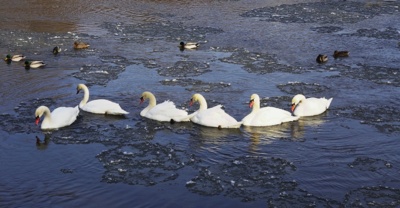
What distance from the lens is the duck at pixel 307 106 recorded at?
1417cm

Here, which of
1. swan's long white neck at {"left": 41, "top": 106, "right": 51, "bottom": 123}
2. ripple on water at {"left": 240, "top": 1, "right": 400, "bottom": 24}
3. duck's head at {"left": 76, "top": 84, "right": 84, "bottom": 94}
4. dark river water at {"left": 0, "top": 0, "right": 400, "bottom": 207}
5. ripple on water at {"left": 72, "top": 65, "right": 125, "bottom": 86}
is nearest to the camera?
dark river water at {"left": 0, "top": 0, "right": 400, "bottom": 207}

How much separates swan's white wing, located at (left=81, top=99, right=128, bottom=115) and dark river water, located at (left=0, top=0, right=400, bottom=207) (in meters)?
0.16

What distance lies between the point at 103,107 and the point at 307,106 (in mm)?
4557

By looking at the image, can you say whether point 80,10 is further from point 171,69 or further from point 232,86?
point 232,86

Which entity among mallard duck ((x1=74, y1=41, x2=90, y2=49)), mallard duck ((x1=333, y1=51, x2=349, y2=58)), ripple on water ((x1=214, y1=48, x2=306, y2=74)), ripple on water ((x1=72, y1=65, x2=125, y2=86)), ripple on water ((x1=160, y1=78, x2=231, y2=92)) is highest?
mallard duck ((x1=333, y1=51, x2=349, y2=58))

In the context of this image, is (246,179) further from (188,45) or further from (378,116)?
(188,45)

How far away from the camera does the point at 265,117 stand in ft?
44.1

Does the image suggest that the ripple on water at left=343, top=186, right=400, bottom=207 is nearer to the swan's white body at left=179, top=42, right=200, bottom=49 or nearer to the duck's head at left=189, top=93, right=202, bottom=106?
the duck's head at left=189, top=93, right=202, bottom=106

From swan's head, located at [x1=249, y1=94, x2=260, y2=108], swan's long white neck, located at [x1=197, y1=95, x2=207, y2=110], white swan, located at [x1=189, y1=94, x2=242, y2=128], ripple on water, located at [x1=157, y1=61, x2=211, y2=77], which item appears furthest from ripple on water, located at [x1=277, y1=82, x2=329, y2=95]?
white swan, located at [x1=189, y1=94, x2=242, y2=128]

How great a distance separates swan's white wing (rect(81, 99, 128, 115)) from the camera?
14.0 metres

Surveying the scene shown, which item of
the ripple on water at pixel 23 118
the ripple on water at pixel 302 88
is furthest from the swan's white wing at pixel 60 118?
the ripple on water at pixel 302 88

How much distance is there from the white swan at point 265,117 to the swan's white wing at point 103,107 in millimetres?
2789

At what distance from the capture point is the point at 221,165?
11398 mm

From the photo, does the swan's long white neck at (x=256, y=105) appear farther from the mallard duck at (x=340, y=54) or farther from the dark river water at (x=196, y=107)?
the mallard duck at (x=340, y=54)
